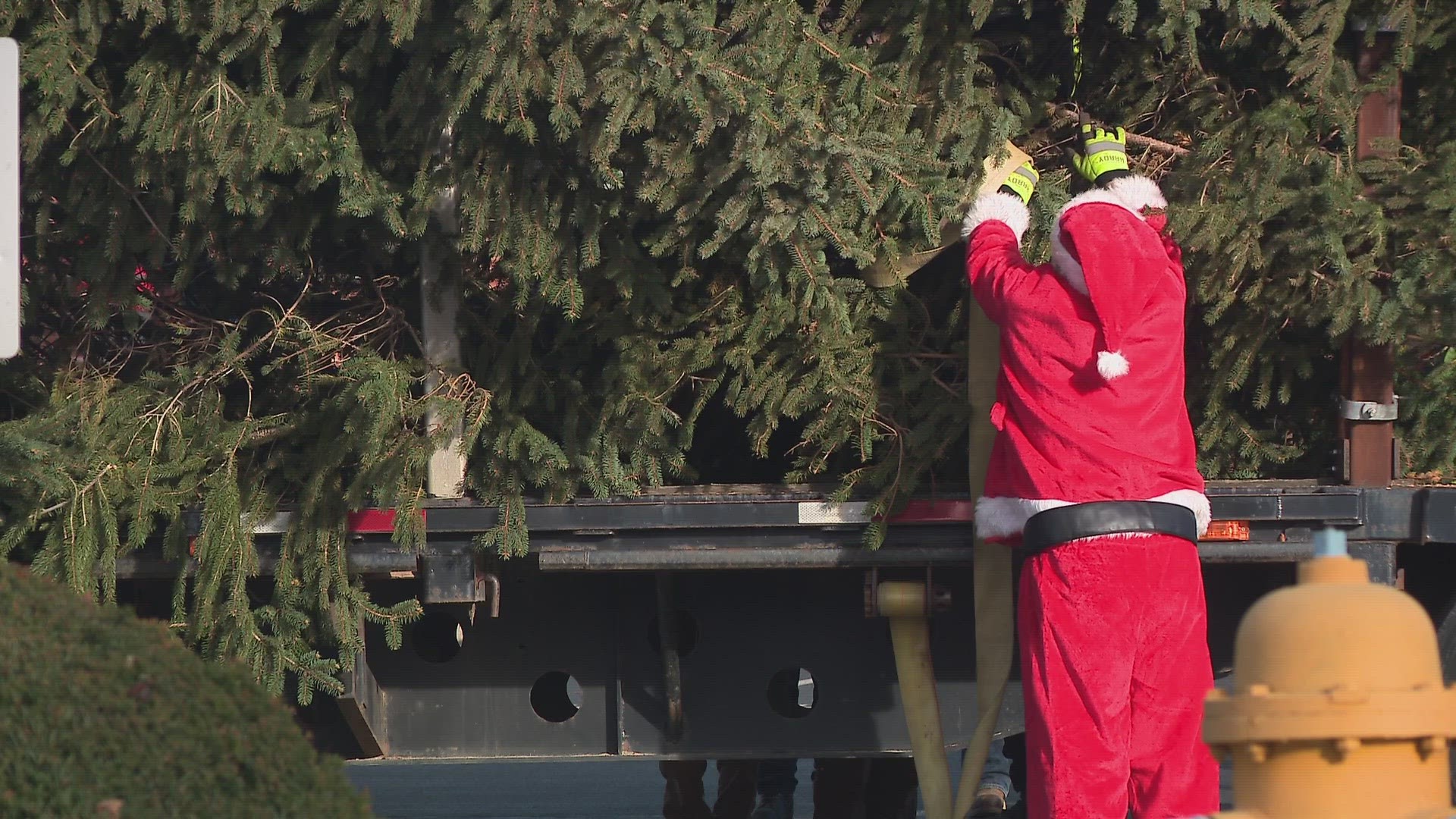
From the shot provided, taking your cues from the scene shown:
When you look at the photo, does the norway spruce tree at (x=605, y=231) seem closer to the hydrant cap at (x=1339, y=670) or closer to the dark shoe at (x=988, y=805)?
the dark shoe at (x=988, y=805)

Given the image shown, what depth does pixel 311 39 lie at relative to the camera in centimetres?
477

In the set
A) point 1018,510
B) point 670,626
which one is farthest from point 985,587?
point 670,626

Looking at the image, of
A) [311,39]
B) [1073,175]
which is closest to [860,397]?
[1073,175]

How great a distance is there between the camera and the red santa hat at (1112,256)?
4.25 meters

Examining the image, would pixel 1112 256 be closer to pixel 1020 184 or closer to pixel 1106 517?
pixel 1020 184

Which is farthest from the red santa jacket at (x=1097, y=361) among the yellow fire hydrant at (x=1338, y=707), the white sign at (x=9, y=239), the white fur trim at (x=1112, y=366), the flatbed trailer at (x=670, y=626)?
the white sign at (x=9, y=239)

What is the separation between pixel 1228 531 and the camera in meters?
4.68

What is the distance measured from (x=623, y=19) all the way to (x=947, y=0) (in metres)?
0.92

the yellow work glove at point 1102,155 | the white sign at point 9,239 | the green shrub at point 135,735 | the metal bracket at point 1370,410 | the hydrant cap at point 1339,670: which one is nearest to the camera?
the hydrant cap at point 1339,670

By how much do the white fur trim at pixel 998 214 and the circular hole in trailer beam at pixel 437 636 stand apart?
6.45 feet

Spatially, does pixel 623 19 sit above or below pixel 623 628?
above

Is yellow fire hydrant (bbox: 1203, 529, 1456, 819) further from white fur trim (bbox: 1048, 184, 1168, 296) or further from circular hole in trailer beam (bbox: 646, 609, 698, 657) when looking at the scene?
circular hole in trailer beam (bbox: 646, 609, 698, 657)

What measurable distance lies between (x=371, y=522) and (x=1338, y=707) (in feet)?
11.0

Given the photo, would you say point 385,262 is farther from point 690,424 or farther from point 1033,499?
point 1033,499
